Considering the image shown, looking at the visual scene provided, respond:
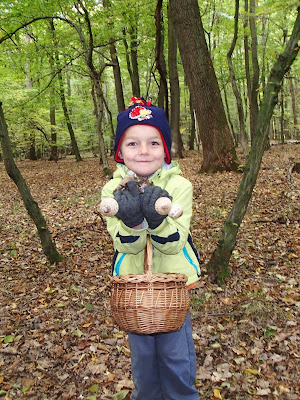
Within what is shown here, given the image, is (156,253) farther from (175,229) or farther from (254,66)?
(254,66)

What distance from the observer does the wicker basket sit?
1878 millimetres

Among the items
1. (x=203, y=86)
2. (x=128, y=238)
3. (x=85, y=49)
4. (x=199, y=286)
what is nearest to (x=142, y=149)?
(x=128, y=238)

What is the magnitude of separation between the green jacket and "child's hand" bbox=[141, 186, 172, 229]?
0.37 ft

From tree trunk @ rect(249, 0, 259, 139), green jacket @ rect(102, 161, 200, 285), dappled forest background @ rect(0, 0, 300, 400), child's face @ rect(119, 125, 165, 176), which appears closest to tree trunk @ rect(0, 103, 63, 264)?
dappled forest background @ rect(0, 0, 300, 400)

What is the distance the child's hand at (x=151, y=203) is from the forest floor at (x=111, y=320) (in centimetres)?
236

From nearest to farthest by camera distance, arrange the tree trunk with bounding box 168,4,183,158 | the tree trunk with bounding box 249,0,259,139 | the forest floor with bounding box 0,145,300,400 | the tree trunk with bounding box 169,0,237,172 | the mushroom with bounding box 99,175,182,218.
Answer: the mushroom with bounding box 99,175,182,218, the forest floor with bounding box 0,145,300,400, the tree trunk with bounding box 169,0,237,172, the tree trunk with bounding box 249,0,259,139, the tree trunk with bounding box 168,4,183,158

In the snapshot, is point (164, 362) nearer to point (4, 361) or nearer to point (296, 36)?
point (4, 361)

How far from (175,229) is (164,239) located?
10 centimetres

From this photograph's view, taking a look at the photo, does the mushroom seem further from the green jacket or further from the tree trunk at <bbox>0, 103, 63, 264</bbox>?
the tree trunk at <bbox>0, 103, 63, 264</bbox>

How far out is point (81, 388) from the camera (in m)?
3.34

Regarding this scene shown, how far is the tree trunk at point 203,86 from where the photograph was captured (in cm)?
902

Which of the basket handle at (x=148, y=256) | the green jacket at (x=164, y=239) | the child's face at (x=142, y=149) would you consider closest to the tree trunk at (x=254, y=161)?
the green jacket at (x=164, y=239)

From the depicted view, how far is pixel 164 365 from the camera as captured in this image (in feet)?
7.20

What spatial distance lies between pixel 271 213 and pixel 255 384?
464 cm
